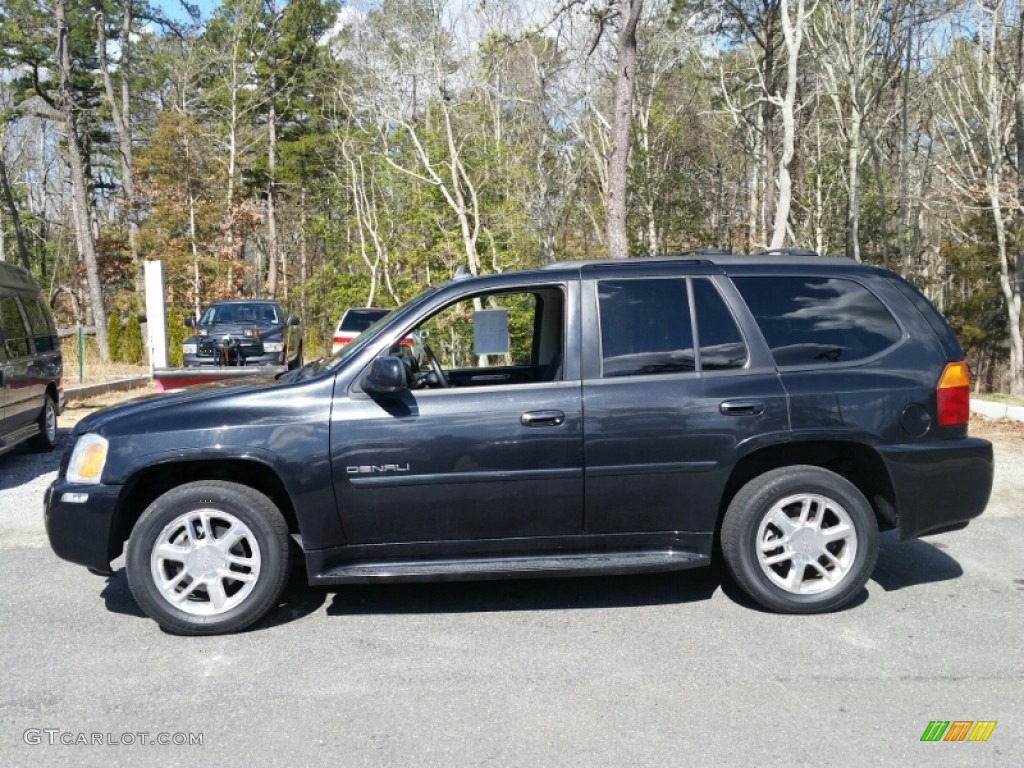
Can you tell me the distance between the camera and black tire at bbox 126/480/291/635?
4449 mm

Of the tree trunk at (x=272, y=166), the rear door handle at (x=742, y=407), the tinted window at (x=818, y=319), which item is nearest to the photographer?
the rear door handle at (x=742, y=407)

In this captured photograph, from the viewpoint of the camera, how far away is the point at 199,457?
14.4 ft

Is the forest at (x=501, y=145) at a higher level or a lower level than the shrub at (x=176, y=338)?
higher

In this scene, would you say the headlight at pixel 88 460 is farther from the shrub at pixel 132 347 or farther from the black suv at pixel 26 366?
the shrub at pixel 132 347

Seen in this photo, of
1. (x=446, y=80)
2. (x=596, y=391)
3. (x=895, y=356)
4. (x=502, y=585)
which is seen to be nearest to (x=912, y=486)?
(x=895, y=356)

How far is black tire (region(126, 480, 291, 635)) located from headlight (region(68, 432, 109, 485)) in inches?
12.7

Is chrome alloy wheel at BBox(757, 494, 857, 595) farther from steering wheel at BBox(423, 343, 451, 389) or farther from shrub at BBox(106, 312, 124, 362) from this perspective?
shrub at BBox(106, 312, 124, 362)

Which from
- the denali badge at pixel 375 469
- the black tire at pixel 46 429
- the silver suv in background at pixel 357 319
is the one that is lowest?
the black tire at pixel 46 429

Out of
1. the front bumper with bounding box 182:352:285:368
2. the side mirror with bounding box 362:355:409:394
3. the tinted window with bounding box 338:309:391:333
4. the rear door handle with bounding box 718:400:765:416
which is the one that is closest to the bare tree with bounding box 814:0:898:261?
the tinted window with bounding box 338:309:391:333

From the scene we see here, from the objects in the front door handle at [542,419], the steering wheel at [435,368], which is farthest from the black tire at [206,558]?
the front door handle at [542,419]

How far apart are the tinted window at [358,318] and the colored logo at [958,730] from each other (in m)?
14.7

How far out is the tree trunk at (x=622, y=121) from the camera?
14.9 metres

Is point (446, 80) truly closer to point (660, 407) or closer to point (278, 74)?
point (278, 74)

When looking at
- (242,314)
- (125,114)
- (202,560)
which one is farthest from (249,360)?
(125,114)
